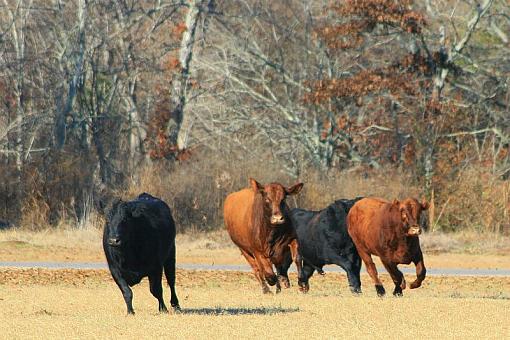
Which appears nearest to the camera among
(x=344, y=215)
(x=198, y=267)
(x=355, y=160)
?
(x=344, y=215)

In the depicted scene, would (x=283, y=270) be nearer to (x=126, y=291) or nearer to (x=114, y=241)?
(x=126, y=291)

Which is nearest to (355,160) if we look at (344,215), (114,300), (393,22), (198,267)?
(393,22)

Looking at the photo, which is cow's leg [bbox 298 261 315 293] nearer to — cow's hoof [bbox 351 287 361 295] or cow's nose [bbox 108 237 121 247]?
cow's hoof [bbox 351 287 361 295]

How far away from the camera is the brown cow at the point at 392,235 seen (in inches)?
795

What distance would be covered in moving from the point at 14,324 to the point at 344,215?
809cm

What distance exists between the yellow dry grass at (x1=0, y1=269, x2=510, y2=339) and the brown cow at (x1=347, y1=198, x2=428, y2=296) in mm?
809

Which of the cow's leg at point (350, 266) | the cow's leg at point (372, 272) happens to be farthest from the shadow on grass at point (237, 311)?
the cow's leg at point (350, 266)

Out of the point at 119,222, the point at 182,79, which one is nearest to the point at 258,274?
the point at 119,222

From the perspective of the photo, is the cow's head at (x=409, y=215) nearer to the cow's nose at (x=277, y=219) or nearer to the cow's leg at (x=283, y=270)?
the cow's nose at (x=277, y=219)

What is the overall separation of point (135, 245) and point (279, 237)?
12.4 ft

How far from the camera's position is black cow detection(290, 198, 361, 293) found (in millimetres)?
22594

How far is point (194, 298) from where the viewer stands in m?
21.1

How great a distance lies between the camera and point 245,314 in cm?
1752

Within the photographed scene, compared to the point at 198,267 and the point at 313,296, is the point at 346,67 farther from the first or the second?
the point at 313,296
